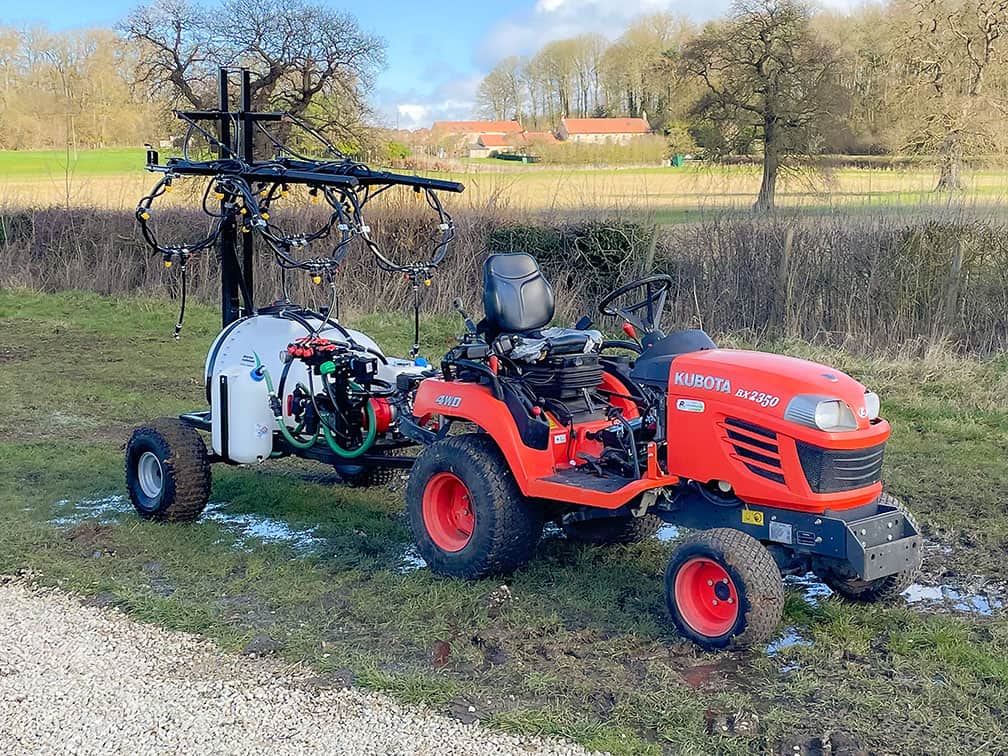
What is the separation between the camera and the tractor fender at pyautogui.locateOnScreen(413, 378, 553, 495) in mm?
4848

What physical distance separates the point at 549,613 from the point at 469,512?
761 millimetres

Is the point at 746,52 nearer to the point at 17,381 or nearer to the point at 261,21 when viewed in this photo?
the point at 261,21

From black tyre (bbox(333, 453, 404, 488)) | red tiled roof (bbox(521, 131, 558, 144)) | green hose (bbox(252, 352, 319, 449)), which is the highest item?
red tiled roof (bbox(521, 131, 558, 144))

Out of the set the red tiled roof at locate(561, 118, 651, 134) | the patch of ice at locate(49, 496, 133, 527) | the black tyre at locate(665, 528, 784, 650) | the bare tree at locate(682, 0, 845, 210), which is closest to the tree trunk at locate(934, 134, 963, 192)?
the bare tree at locate(682, 0, 845, 210)

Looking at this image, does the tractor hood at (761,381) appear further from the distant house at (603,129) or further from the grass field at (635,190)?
the distant house at (603,129)

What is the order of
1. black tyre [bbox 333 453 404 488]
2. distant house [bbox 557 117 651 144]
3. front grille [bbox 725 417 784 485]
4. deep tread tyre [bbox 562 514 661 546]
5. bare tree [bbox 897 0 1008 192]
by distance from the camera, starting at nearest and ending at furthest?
front grille [bbox 725 417 784 485] < deep tread tyre [bbox 562 514 661 546] < black tyre [bbox 333 453 404 488] < bare tree [bbox 897 0 1008 192] < distant house [bbox 557 117 651 144]

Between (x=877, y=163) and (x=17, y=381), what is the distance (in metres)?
20.0

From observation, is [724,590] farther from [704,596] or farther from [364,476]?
[364,476]

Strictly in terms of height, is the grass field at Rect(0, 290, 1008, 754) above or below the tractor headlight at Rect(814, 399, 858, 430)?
below

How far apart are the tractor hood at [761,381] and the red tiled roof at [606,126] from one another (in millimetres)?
27410

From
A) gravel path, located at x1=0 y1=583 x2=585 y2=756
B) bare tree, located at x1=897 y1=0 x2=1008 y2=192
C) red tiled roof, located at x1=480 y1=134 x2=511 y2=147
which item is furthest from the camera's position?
red tiled roof, located at x1=480 y1=134 x2=511 y2=147

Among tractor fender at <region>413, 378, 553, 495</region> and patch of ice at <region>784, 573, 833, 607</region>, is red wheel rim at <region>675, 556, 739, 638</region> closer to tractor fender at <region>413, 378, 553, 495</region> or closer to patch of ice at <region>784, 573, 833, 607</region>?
patch of ice at <region>784, 573, 833, 607</region>

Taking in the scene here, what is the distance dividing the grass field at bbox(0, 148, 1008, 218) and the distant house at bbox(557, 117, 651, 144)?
162 inches

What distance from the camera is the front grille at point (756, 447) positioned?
4.20 metres
